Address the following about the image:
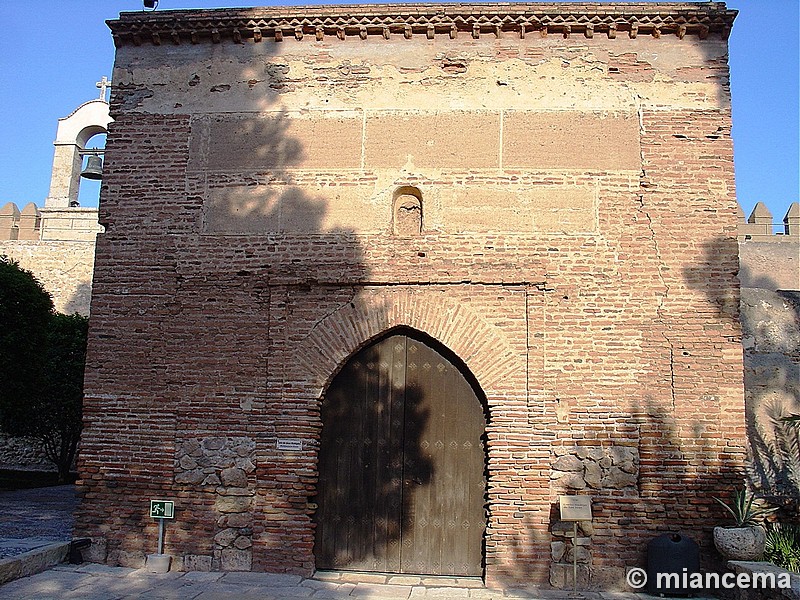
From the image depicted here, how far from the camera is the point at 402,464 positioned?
7590 mm

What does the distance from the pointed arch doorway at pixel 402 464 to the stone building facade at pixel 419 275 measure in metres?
0.04

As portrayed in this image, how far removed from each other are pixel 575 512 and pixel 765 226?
83.8 feet

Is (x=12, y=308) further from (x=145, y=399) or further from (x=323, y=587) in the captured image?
(x=323, y=587)

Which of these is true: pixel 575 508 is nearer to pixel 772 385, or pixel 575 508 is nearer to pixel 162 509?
pixel 772 385

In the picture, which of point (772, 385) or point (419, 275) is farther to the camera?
point (772, 385)

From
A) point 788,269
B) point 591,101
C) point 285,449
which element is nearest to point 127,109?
point 285,449

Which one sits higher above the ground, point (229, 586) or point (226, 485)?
point (226, 485)

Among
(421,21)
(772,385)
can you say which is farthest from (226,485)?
(772,385)

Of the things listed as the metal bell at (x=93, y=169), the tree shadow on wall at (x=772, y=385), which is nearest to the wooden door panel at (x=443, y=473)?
the tree shadow on wall at (x=772, y=385)

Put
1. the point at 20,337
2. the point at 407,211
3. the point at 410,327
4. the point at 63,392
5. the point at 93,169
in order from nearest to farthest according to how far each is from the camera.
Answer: the point at 410,327, the point at 407,211, the point at 20,337, the point at 63,392, the point at 93,169

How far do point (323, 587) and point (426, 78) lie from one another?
5.45 m

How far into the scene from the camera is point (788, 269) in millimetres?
26875

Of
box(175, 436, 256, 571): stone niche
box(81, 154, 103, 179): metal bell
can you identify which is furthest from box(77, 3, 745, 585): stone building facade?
box(81, 154, 103, 179): metal bell

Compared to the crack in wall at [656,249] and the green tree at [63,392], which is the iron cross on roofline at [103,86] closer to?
the green tree at [63,392]
